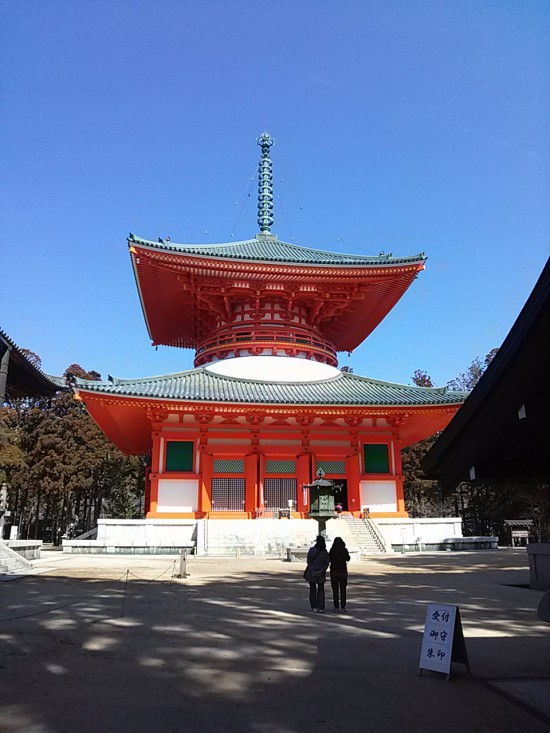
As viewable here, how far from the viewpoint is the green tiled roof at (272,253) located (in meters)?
26.8

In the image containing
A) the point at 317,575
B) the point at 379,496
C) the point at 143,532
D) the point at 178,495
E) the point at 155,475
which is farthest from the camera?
the point at 379,496

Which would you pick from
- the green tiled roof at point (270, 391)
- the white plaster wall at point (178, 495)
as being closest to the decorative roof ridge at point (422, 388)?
the green tiled roof at point (270, 391)

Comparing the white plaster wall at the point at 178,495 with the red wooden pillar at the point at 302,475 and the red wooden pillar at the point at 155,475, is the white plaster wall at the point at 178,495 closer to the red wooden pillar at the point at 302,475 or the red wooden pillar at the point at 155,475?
the red wooden pillar at the point at 155,475

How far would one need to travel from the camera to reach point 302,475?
26109 mm

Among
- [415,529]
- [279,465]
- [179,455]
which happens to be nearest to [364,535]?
[415,529]

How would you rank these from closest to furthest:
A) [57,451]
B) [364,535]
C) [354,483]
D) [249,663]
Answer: [249,663]
[364,535]
[354,483]
[57,451]

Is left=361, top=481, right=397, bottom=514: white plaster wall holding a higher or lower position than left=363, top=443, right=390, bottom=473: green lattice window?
lower

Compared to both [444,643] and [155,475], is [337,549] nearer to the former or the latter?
[444,643]

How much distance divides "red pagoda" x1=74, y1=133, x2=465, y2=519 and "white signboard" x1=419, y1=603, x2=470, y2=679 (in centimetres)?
1916

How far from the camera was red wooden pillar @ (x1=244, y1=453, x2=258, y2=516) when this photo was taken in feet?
83.1

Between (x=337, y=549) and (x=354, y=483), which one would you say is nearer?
(x=337, y=549)

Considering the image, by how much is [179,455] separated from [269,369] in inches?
264

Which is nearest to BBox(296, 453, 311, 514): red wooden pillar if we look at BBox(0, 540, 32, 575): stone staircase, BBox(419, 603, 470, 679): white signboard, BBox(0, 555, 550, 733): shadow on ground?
BBox(0, 540, 32, 575): stone staircase

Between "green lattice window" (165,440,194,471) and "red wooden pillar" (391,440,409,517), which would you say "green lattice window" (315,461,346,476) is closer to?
"red wooden pillar" (391,440,409,517)
